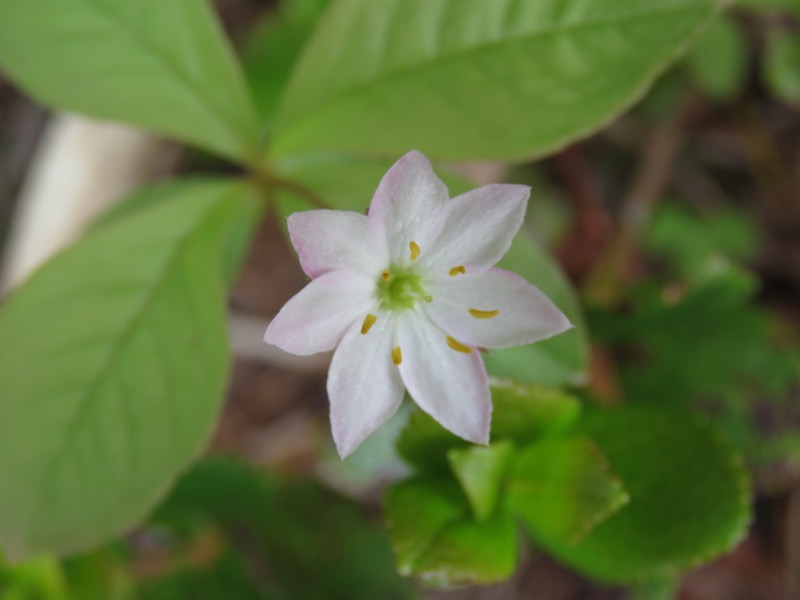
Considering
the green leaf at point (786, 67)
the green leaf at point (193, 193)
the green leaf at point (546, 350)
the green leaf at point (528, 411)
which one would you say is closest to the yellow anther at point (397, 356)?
the green leaf at point (528, 411)

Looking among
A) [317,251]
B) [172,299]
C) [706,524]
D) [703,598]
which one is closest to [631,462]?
[706,524]

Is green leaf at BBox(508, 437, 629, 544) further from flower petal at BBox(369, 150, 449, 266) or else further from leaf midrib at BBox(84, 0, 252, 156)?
leaf midrib at BBox(84, 0, 252, 156)

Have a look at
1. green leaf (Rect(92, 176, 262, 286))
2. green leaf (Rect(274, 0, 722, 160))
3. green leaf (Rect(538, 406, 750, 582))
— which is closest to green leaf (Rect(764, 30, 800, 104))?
green leaf (Rect(274, 0, 722, 160))

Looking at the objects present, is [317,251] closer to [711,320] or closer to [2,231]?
[711,320]

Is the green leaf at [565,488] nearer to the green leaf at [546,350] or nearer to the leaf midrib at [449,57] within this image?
the green leaf at [546,350]

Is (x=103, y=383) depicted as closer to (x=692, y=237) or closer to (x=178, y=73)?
(x=178, y=73)
